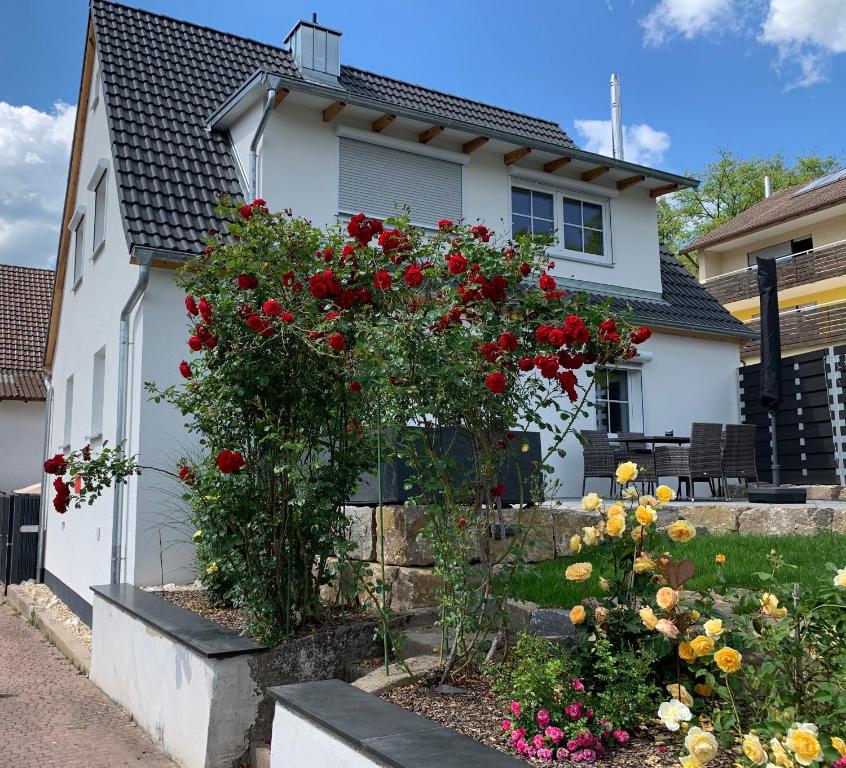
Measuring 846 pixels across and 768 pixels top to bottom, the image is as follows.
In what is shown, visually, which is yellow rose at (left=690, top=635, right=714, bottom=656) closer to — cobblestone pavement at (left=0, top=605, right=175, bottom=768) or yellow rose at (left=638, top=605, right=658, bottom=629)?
yellow rose at (left=638, top=605, right=658, bottom=629)

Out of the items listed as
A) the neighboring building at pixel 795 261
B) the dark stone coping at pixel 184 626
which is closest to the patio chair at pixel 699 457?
the dark stone coping at pixel 184 626

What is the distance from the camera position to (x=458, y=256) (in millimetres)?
4055

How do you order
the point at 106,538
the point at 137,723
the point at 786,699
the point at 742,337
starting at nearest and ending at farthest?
1. the point at 786,699
2. the point at 137,723
3. the point at 106,538
4. the point at 742,337

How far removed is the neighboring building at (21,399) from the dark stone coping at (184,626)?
16601 millimetres

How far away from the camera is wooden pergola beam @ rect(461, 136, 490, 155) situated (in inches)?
445

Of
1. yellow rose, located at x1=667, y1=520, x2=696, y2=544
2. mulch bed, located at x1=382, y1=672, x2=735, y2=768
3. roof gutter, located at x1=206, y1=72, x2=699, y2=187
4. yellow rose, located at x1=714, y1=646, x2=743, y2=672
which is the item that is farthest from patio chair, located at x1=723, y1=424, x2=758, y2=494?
yellow rose, located at x1=714, y1=646, x2=743, y2=672

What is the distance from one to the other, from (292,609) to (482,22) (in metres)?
9.34

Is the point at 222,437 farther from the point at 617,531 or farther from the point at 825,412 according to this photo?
the point at 825,412

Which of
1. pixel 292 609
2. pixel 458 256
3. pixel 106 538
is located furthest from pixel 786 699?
pixel 106 538

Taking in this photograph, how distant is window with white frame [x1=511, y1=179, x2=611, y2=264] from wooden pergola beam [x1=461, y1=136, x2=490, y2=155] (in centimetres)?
97

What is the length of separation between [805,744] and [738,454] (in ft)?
26.6

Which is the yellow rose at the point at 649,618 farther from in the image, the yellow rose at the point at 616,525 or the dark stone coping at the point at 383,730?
the dark stone coping at the point at 383,730

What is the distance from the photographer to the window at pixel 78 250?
12591 millimetres

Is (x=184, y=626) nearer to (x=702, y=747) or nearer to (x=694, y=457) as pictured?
(x=702, y=747)
